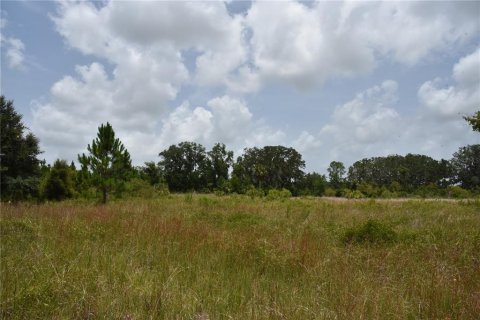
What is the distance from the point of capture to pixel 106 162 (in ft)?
57.9

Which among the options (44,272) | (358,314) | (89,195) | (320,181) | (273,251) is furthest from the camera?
(320,181)

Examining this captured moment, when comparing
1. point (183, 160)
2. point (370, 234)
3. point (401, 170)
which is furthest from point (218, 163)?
point (370, 234)

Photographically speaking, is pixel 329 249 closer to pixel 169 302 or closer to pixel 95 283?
pixel 169 302

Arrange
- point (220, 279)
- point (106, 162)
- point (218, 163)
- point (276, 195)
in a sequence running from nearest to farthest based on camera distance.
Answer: point (220, 279)
point (106, 162)
point (276, 195)
point (218, 163)

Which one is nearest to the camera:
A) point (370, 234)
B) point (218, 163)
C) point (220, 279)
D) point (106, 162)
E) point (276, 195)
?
point (220, 279)

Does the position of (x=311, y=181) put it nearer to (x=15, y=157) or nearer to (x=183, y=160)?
(x=183, y=160)

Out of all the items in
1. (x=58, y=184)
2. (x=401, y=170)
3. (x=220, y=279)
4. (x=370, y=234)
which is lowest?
(x=220, y=279)

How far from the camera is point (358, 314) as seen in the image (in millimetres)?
3227

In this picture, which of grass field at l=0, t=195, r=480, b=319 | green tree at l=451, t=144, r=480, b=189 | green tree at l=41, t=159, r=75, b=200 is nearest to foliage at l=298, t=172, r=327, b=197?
green tree at l=451, t=144, r=480, b=189

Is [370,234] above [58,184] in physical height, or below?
below

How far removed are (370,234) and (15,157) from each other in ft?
63.2

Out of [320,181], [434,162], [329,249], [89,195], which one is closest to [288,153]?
[320,181]

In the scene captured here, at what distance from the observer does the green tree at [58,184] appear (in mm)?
20812

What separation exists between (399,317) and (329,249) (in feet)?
10.2
